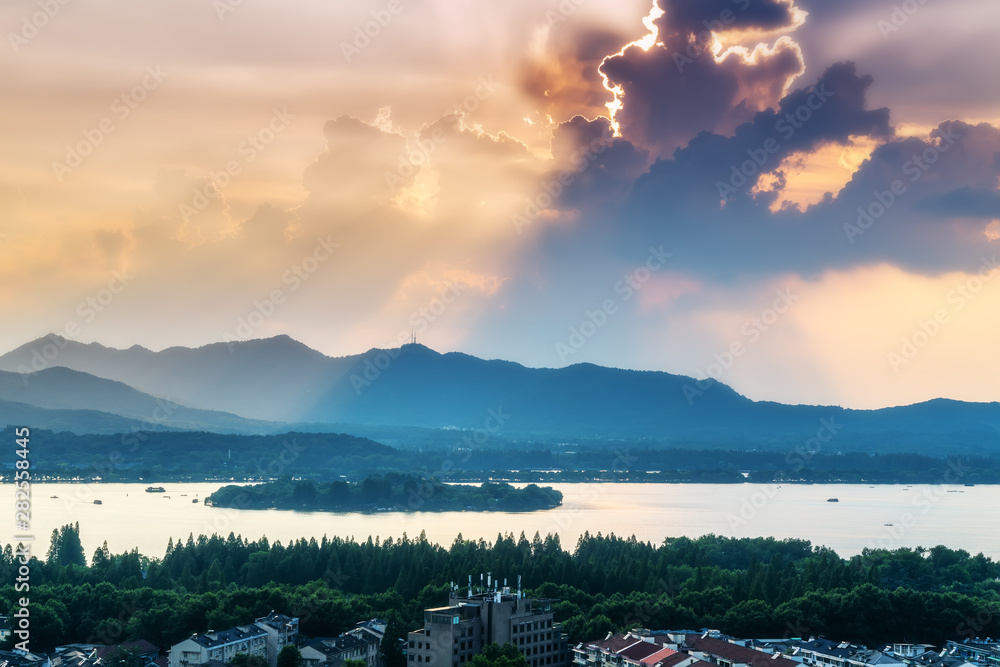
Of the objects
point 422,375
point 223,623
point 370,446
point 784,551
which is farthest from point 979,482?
point 422,375

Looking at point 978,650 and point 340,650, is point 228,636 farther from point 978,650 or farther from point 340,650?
point 978,650

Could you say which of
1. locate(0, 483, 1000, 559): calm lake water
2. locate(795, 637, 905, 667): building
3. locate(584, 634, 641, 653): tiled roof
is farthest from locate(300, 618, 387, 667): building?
locate(0, 483, 1000, 559): calm lake water

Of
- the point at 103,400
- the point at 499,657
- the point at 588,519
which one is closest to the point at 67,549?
the point at 499,657

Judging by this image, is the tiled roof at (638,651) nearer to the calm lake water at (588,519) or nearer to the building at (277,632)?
the building at (277,632)

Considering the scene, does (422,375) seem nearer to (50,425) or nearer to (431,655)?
(50,425)

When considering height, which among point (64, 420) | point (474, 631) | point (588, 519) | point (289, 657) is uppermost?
point (64, 420)

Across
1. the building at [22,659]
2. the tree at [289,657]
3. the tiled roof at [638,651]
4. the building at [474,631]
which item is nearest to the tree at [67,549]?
the building at [22,659]

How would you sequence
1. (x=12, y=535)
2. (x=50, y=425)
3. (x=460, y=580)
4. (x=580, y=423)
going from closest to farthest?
(x=460, y=580), (x=12, y=535), (x=50, y=425), (x=580, y=423)
